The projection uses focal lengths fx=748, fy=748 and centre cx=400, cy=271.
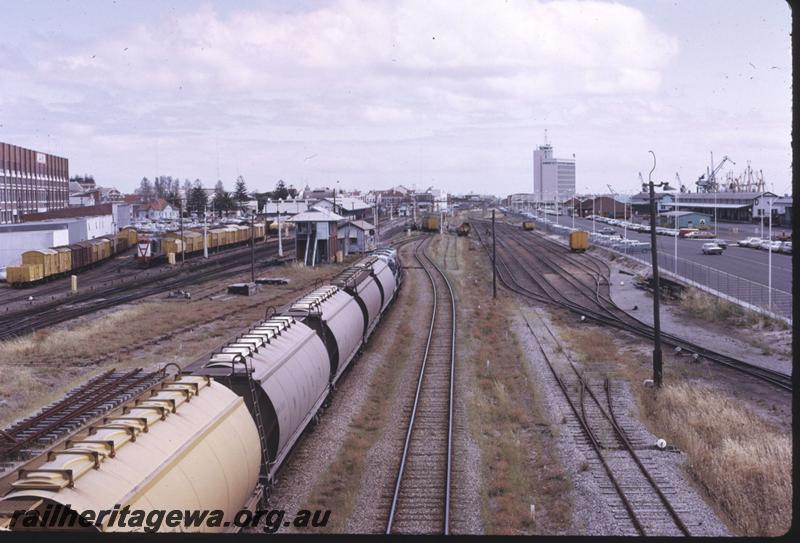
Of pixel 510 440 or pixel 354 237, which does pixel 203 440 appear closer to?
pixel 510 440

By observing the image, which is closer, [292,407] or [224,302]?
[292,407]

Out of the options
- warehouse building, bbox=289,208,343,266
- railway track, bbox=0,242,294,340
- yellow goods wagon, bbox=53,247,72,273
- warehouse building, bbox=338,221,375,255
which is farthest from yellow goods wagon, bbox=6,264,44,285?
warehouse building, bbox=338,221,375,255

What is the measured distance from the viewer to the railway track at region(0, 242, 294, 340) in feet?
111

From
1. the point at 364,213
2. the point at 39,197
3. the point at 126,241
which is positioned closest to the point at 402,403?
the point at 126,241

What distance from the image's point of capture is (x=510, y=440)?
1758cm

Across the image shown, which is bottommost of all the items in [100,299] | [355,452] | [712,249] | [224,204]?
[355,452]

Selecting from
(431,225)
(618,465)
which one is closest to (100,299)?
(618,465)

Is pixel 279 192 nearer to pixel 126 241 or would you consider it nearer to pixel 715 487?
pixel 126 241

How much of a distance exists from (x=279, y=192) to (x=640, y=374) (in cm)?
17192

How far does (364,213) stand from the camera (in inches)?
4872

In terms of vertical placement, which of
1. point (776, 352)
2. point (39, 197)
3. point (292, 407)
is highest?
point (39, 197)

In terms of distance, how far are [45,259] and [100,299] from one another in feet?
39.1

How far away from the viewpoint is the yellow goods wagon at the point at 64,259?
54.5 meters

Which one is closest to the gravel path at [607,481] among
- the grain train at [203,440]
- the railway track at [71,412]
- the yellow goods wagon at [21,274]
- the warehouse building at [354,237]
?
the grain train at [203,440]
